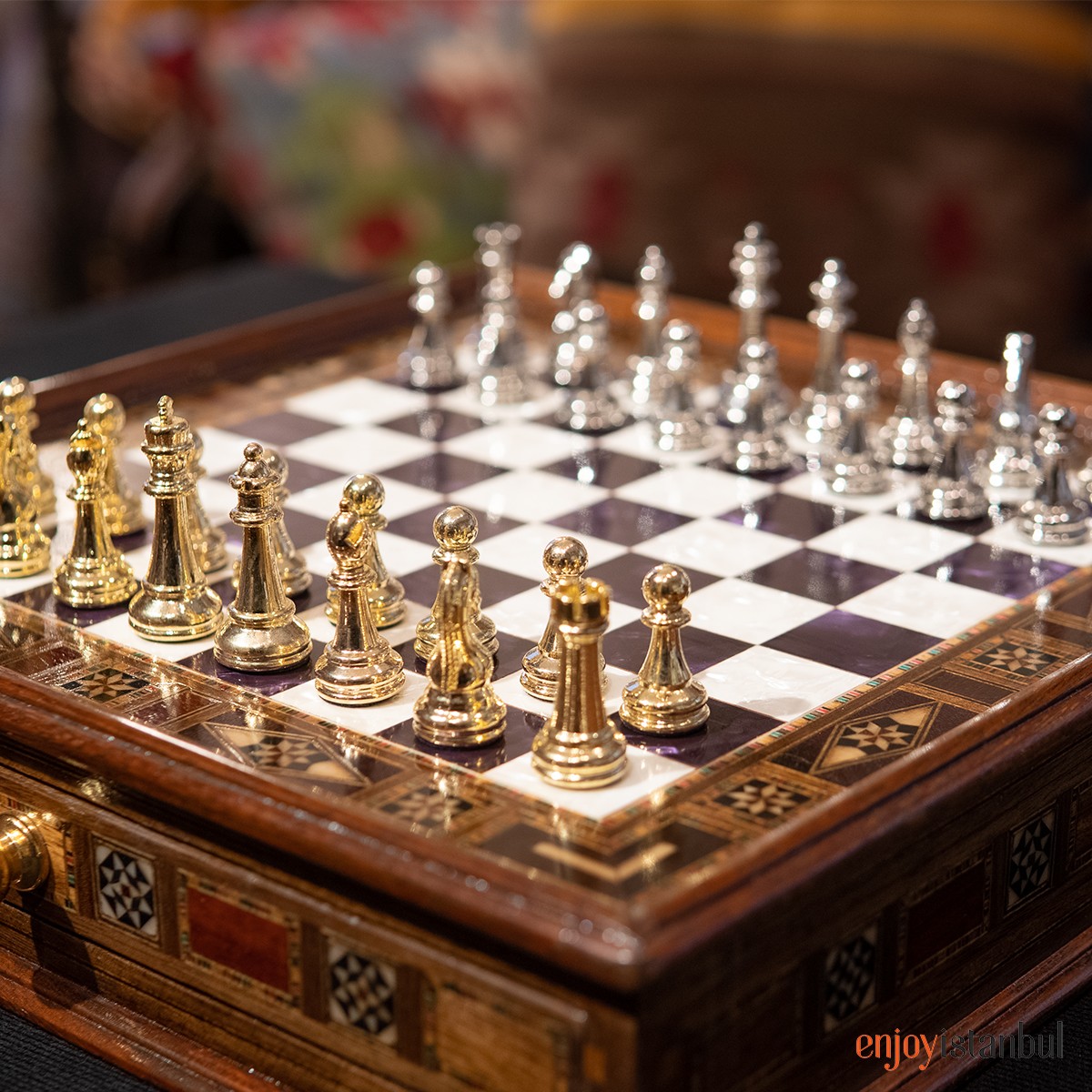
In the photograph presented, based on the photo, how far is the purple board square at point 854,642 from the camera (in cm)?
198

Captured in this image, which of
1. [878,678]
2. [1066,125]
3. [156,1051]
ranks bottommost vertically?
[156,1051]

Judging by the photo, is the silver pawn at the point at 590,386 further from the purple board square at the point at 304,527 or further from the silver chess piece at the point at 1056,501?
the silver chess piece at the point at 1056,501

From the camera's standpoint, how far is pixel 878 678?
76.2 inches

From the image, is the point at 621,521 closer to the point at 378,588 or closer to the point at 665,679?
the point at 378,588

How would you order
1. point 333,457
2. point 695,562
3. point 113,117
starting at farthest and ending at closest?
point 113,117, point 333,457, point 695,562

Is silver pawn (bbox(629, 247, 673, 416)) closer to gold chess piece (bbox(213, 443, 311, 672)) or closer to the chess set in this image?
the chess set

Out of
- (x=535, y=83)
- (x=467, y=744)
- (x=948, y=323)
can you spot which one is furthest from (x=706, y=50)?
(x=467, y=744)

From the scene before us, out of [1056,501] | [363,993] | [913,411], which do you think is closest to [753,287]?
[913,411]

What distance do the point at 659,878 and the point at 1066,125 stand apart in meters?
2.80

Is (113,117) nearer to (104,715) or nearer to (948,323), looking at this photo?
(948,323)

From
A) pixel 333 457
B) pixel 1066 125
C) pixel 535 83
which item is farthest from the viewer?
pixel 535 83

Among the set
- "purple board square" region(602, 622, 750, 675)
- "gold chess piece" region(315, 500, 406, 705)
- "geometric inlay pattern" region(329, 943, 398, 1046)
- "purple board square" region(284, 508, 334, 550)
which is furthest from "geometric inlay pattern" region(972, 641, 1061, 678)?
"purple board square" region(284, 508, 334, 550)

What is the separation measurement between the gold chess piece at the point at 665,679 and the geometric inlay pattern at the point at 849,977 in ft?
0.89

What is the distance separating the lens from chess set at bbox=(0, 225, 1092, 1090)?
1538mm
